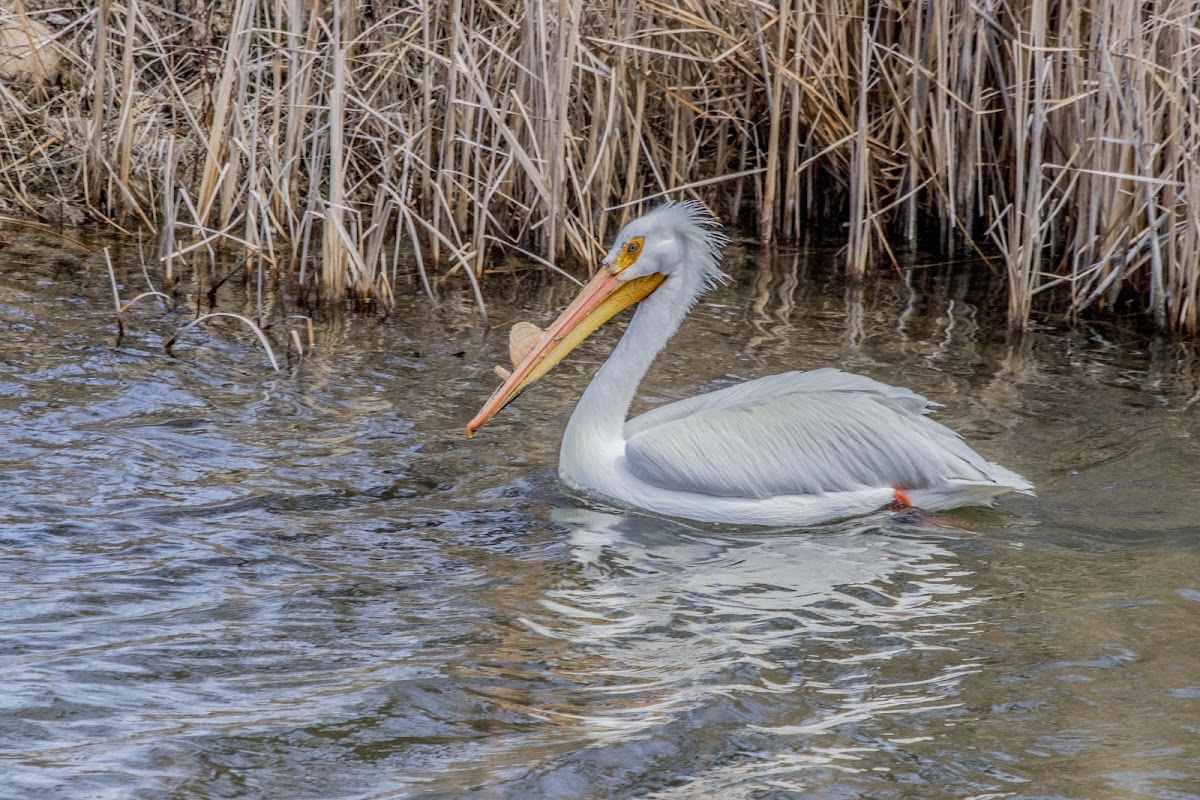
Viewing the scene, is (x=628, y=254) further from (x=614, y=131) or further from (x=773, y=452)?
(x=614, y=131)

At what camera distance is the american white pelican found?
4.33 metres

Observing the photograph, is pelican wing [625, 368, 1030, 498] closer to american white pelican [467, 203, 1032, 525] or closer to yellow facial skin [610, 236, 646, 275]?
american white pelican [467, 203, 1032, 525]

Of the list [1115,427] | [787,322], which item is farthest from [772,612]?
[787,322]

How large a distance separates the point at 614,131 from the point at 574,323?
2.49m

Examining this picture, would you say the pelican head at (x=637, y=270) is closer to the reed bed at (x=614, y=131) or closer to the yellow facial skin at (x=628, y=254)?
the yellow facial skin at (x=628, y=254)

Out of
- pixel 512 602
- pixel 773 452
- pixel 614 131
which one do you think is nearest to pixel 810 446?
pixel 773 452

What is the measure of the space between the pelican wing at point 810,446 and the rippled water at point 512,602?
0.16 metres

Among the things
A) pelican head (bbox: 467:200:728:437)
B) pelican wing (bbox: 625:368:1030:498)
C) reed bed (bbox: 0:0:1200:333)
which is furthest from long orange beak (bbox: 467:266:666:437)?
reed bed (bbox: 0:0:1200:333)

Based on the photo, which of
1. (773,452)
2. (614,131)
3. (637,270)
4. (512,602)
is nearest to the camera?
(512,602)

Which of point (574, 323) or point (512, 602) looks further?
point (574, 323)

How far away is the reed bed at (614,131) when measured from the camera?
600 centimetres

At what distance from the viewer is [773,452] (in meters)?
4.37

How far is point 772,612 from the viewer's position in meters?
3.60

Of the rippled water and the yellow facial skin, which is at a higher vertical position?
the yellow facial skin
